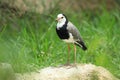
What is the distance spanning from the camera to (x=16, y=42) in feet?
28.7

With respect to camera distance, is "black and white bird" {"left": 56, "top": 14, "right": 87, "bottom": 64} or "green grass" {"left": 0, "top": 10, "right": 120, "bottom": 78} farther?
"green grass" {"left": 0, "top": 10, "right": 120, "bottom": 78}

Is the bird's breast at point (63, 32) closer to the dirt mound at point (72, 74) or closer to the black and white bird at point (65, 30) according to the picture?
the black and white bird at point (65, 30)

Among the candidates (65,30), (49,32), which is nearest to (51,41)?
(49,32)

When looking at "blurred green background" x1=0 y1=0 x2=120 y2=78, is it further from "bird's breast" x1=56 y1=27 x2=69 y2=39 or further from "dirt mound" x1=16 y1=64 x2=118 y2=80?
"bird's breast" x1=56 y1=27 x2=69 y2=39

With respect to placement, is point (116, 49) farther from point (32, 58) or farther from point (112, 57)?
point (32, 58)

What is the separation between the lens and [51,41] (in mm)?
8812

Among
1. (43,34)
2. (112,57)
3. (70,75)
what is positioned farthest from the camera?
(43,34)

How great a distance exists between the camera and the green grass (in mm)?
7390

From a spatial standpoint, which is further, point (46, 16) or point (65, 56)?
point (46, 16)

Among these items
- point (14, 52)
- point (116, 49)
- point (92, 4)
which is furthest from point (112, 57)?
point (92, 4)

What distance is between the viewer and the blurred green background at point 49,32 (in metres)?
7.76

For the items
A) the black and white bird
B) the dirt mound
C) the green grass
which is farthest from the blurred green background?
the black and white bird

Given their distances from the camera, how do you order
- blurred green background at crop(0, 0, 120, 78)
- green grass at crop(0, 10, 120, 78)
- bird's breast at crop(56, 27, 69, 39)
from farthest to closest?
blurred green background at crop(0, 0, 120, 78) → green grass at crop(0, 10, 120, 78) → bird's breast at crop(56, 27, 69, 39)

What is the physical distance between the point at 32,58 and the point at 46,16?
2299 mm
